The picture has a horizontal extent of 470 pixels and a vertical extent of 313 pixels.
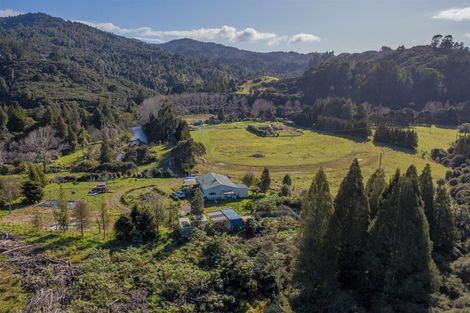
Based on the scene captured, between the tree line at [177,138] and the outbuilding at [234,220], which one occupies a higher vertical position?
the tree line at [177,138]

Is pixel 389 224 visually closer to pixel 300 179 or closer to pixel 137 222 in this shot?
pixel 137 222

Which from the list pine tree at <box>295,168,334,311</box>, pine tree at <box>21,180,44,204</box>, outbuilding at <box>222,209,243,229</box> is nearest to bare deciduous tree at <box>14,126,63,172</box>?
pine tree at <box>21,180,44,204</box>

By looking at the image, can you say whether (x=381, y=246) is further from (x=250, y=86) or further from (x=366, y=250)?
(x=250, y=86)

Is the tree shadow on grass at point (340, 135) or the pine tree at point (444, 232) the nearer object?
the pine tree at point (444, 232)

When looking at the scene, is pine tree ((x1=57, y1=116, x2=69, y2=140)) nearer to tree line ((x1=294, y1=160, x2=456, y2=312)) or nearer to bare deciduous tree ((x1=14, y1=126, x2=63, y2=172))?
bare deciduous tree ((x1=14, y1=126, x2=63, y2=172))

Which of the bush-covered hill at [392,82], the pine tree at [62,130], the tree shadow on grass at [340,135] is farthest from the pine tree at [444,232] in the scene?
the bush-covered hill at [392,82]

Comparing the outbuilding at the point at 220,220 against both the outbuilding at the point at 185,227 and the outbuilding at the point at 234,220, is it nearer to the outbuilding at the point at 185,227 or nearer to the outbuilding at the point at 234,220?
the outbuilding at the point at 234,220

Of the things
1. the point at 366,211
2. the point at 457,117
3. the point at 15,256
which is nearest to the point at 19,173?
the point at 15,256
